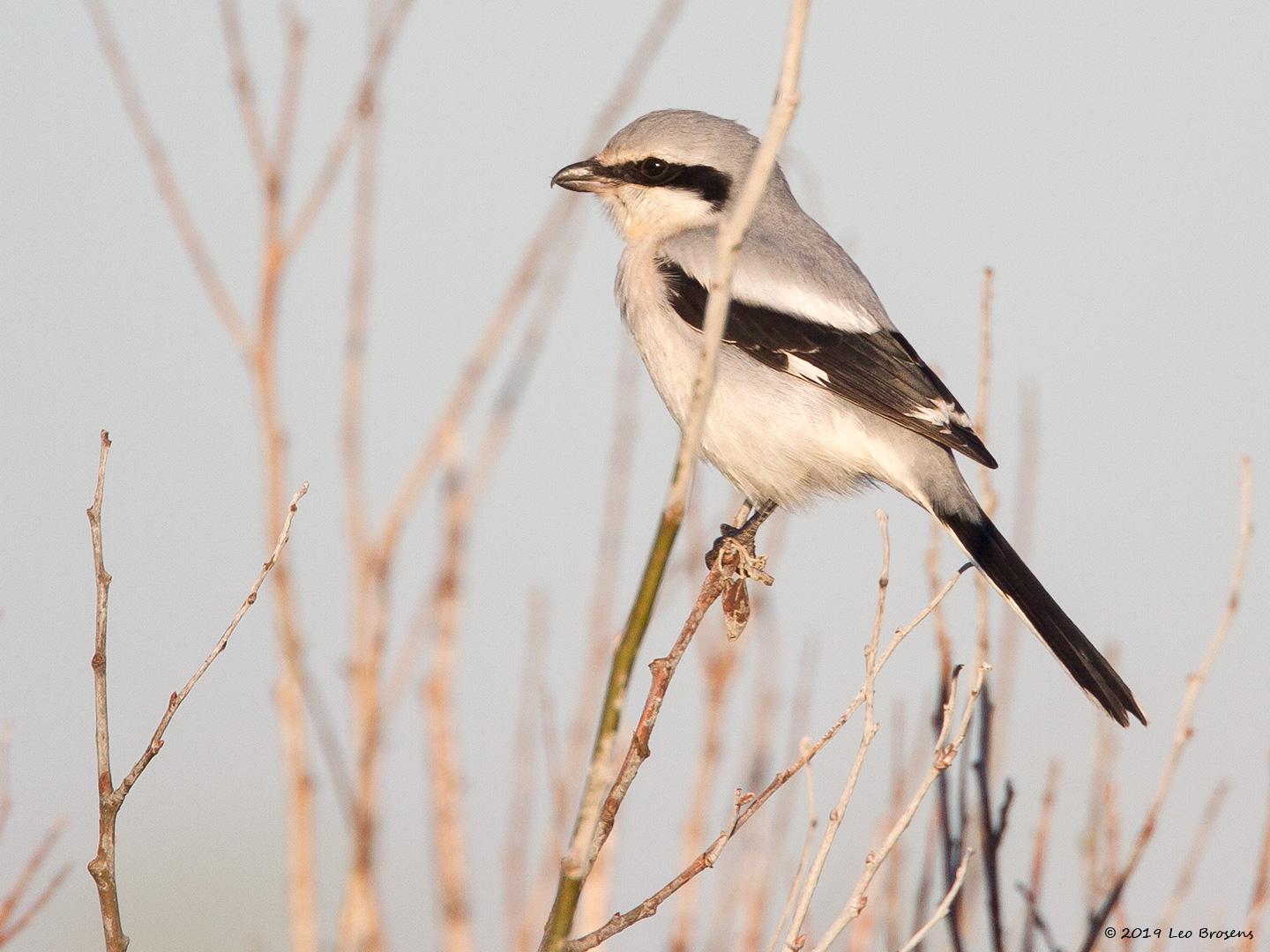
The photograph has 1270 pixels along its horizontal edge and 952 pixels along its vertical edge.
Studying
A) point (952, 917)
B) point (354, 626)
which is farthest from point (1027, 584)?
point (354, 626)

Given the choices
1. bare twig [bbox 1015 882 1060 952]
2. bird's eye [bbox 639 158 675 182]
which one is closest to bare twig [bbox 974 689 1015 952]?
bare twig [bbox 1015 882 1060 952]

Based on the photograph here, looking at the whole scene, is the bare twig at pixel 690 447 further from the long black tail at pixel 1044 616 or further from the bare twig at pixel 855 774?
the long black tail at pixel 1044 616

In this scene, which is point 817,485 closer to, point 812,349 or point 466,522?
point 812,349

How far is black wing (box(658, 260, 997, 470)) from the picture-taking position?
2408 mm

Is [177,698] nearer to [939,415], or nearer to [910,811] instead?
[910,811]

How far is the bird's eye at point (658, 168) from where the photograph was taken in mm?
2838

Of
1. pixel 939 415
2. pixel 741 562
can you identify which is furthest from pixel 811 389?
pixel 741 562

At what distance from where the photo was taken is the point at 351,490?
7.93ft

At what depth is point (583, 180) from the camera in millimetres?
2850

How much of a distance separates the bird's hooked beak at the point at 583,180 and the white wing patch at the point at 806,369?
68 cm

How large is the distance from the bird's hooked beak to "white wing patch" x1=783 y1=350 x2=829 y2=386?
2.23ft

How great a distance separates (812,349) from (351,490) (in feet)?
3.01

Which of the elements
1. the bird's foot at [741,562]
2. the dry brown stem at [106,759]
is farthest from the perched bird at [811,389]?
the dry brown stem at [106,759]

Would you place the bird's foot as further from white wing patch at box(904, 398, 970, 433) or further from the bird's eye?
the bird's eye
